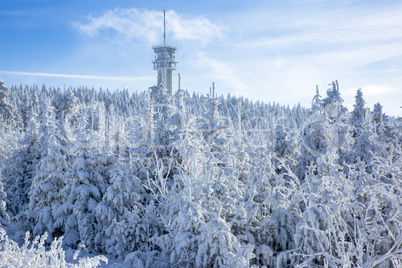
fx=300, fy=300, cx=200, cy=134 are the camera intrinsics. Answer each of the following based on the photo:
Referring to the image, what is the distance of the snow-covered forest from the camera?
8.88m

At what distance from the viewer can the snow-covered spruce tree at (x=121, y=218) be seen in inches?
503

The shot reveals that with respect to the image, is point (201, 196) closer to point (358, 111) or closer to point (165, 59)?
point (358, 111)

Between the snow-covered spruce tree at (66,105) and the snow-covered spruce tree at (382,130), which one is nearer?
the snow-covered spruce tree at (382,130)

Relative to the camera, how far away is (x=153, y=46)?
9038 cm

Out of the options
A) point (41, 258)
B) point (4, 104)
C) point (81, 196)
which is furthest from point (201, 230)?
point (4, 104)

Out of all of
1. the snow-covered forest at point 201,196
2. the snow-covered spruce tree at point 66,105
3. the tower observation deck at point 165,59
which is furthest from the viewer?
the tower observation deck at point 165,59

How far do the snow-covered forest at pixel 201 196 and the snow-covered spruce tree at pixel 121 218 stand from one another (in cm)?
5

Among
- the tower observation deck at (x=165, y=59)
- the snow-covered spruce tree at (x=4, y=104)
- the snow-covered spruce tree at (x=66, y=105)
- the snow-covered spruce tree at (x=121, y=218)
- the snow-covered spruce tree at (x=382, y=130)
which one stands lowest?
the snow-covered spruce tree at (x=121, y=218)

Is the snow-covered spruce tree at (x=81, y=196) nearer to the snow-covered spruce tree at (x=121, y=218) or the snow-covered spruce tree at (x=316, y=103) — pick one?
the snow-covered spruce tree at (x=121, y=218)

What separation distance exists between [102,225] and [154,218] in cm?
317

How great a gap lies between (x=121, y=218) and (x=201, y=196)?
523cm

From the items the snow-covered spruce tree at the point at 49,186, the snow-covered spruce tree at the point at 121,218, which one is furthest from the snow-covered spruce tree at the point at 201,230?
the snow-covered spruce tree at the point at 49,186

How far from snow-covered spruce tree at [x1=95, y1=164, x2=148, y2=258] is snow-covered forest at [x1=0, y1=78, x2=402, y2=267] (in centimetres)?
5

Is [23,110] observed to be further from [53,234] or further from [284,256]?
[284,256]
